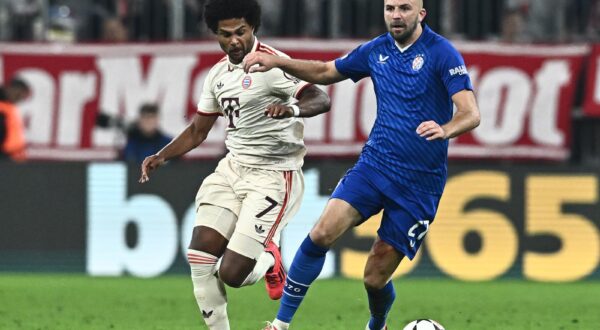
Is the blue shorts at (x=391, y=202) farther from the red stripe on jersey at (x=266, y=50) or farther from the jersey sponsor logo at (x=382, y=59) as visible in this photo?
the red stripe on jersey at (x=266, y=50)

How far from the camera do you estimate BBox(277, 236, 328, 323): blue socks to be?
901cm

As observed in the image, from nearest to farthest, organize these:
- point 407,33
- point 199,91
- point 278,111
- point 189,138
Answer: point 278,111 < point 407,33 < point 189,138 < point 199,91

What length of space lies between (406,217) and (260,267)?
111 cm

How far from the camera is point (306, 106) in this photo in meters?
8.77

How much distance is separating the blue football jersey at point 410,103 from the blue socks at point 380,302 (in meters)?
0.70

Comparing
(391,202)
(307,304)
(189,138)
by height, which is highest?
(189,138)

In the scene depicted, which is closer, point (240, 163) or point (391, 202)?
point (391, 202)

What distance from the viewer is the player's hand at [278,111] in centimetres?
838

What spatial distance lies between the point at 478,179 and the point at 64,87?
4.63 metres

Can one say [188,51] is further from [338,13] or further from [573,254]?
[573,254]

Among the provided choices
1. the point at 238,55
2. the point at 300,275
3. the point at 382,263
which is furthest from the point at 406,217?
the point at 238,55

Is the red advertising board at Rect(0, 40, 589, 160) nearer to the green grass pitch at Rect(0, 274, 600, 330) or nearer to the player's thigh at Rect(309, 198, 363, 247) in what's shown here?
the green grass pitch at Rect(0, 274, 600, 330)

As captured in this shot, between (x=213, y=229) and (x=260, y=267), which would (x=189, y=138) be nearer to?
(x=213, y=229)

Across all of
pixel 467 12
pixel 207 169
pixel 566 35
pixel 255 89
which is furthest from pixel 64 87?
pixel 255 89
